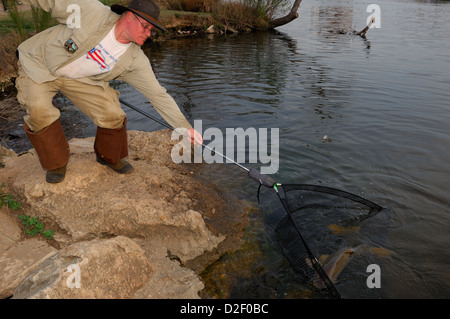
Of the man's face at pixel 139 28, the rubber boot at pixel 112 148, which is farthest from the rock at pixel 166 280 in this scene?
the man's face at pixel 139 28

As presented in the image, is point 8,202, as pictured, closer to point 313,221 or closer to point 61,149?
point 61,149

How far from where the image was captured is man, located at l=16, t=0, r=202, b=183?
369 cm

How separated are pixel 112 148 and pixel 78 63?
1133 millimetres

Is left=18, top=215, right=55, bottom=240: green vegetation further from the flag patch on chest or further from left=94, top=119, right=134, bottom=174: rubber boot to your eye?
the flag patch on chest

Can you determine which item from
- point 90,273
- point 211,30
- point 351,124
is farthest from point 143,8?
point 211,30

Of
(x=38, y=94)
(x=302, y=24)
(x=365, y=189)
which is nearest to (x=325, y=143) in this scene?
(x=365, y=189)

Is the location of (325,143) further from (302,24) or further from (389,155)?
(302,24)

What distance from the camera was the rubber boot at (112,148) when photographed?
14.3ft

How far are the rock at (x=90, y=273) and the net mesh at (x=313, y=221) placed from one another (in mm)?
1775

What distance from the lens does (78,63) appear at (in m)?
3.84

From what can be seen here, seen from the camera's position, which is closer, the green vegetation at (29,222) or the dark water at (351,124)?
the green vegetation at (29,222)

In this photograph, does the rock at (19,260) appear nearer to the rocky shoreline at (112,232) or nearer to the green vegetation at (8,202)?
the rocky shoreline at (112,232)

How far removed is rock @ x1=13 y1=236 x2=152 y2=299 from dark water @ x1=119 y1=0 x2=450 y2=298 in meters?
1.16

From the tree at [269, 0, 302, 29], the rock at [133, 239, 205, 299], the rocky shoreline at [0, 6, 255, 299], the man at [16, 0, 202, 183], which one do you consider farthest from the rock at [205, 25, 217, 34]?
the rock at [133, 239, 205, 299]
